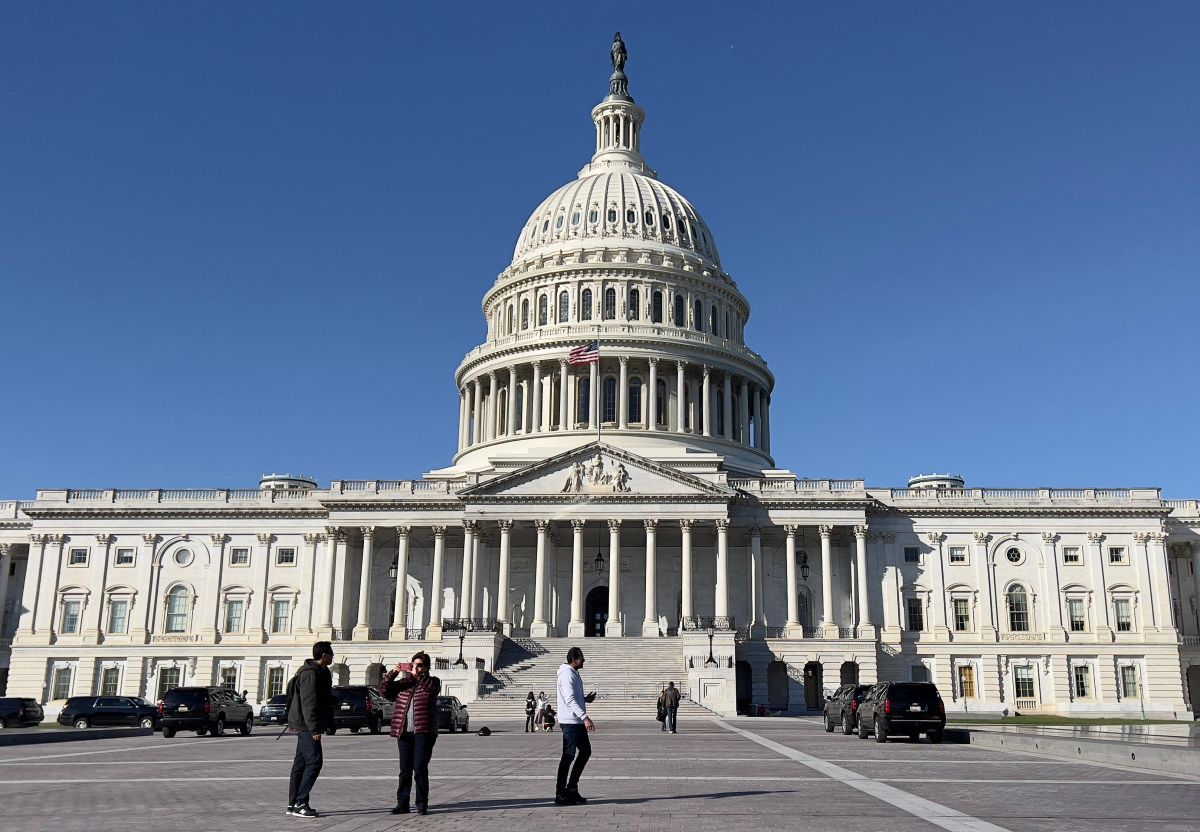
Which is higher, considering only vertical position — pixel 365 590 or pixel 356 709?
pixel 365 590

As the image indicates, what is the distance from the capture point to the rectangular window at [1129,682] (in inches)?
2773

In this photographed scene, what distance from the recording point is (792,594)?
231 feet

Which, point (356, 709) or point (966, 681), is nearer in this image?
point (356, 709)

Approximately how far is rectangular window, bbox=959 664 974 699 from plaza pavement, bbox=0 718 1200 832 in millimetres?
44320

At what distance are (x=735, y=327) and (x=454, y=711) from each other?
65.1 m

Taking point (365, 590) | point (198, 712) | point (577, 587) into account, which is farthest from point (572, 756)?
point (365, 590)

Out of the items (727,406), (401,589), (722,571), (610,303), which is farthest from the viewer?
(610,303)

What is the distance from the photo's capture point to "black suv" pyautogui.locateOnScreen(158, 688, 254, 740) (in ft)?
123

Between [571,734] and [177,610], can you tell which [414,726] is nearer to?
[571,734]

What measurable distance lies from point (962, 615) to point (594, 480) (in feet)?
83.8

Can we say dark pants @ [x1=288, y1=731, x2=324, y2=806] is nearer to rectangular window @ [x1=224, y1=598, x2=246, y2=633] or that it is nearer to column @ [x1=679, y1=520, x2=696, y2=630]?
column @ [x1=679, y1=520, x2=696, y2=630]

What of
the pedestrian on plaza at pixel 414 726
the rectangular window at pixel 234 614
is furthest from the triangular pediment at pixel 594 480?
the pedestrian on plaza at pixel 414 726

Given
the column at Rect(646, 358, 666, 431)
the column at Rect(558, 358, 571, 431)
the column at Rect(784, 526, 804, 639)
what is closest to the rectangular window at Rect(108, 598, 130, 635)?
the column at Rect(558, 358, 571, 431)

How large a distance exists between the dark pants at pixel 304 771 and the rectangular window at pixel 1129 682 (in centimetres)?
6801
